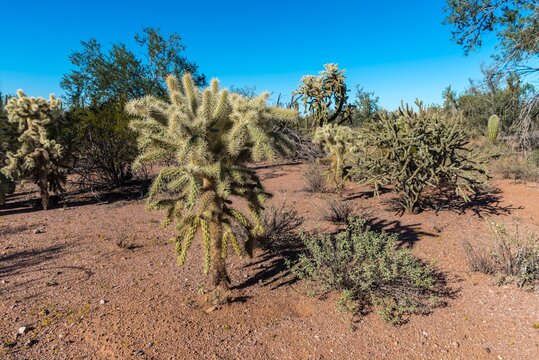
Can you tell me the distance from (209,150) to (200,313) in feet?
5.11

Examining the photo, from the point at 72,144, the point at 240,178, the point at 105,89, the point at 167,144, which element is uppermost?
the point at 105,89

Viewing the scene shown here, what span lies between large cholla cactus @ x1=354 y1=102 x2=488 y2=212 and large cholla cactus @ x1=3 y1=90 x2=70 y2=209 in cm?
706

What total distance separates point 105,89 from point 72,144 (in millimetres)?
7875

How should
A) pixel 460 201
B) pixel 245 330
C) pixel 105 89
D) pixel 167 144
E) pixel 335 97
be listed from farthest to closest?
pixel 105 89, pixel 335 97, pixel 460 201, pixel 167 144, pixel 245 330

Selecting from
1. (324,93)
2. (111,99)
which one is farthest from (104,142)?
(324,93)

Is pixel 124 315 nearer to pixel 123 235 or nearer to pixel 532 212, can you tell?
pixel 123 235

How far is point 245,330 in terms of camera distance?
2898mm

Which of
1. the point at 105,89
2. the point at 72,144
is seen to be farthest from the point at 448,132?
the point at 105,89

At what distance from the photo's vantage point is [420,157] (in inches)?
253

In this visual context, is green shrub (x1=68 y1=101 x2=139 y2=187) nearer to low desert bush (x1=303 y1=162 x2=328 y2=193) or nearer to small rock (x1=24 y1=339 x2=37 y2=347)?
low desert bush (x1=303 y1=162 x2=328 y2=193)

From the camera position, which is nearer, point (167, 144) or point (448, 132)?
point (167, 144)

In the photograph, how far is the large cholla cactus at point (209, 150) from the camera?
2938 mm

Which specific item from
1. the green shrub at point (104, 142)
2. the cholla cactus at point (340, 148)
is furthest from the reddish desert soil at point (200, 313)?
the green shrub at point (104, 142)

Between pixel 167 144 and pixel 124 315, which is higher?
pixel 167 144
